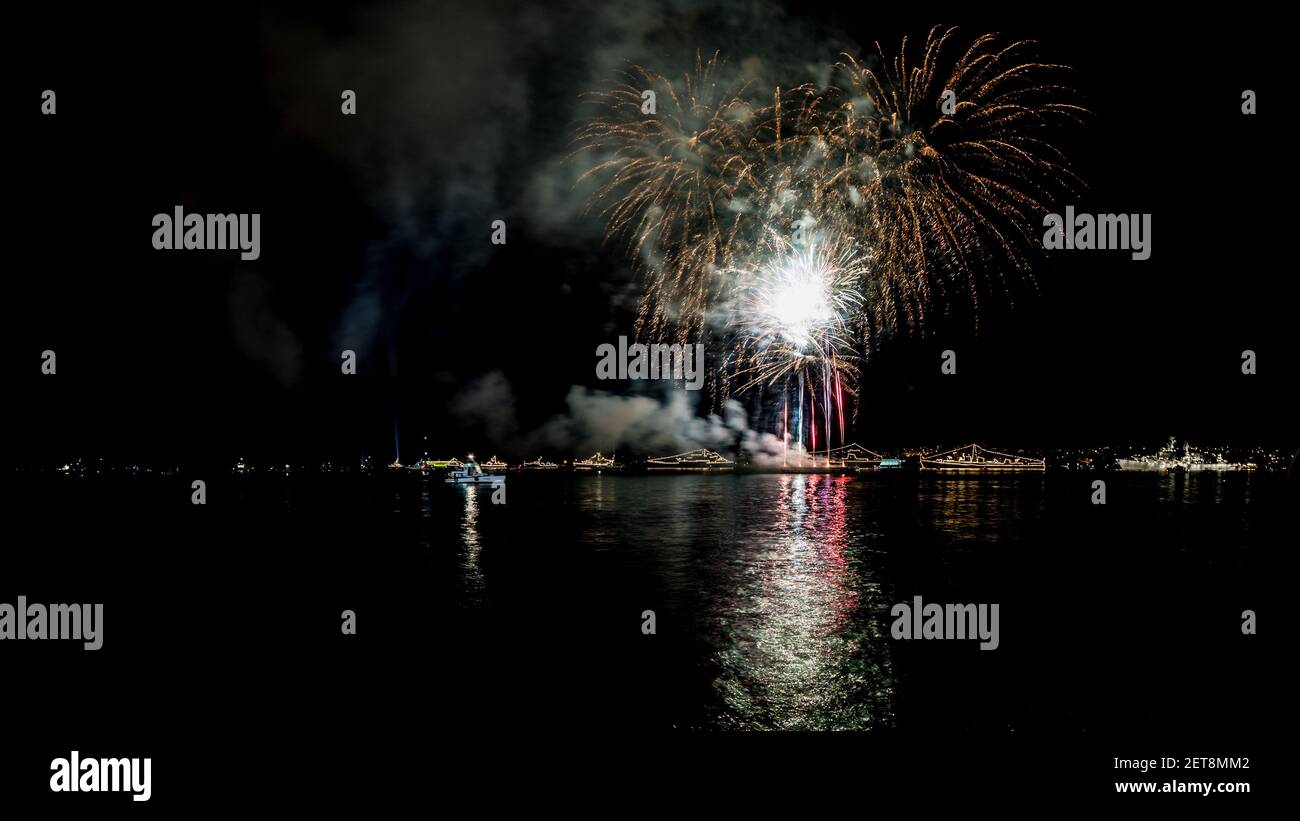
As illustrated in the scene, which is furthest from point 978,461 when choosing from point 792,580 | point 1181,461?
point 792,580

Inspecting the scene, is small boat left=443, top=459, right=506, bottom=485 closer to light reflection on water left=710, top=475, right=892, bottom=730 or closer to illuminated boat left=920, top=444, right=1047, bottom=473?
light reflection on water left=710, top=475, right=892, bottom=730

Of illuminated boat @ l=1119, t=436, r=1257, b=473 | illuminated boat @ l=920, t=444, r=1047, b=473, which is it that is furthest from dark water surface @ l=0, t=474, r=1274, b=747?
illuminated boat @ l=1119, t=436, r=1257, b=473

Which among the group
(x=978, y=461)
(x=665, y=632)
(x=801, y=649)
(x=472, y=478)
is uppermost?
(x=801, y=649)

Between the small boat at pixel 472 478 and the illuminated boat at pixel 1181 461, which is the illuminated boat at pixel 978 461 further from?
the small boat at pixel 472 478

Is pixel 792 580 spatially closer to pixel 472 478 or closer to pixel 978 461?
pixel 472 478

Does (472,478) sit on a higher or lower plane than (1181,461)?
higher

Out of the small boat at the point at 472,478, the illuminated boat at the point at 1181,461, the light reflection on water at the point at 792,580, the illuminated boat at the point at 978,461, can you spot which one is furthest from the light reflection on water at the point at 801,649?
the illuminated boat at the point at 1181,461

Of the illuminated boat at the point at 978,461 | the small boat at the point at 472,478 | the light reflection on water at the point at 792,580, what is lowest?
the illuminated boat at the point at 978,461
